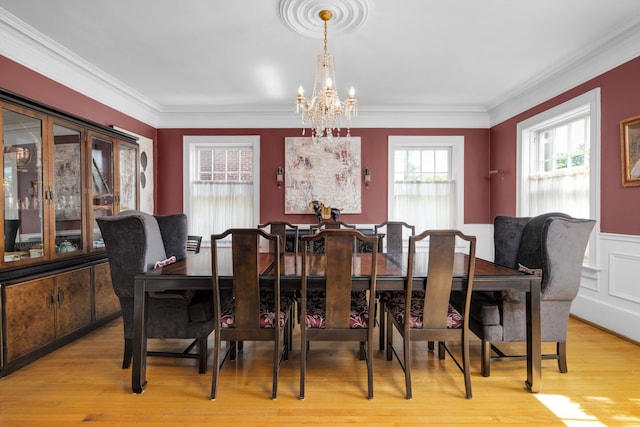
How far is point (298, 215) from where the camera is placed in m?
5.16

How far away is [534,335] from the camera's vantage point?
2.06m

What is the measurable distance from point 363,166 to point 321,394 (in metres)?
3.67

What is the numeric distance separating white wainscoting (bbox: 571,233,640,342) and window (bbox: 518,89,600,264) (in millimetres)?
184

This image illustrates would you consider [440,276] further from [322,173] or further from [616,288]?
[322,173]

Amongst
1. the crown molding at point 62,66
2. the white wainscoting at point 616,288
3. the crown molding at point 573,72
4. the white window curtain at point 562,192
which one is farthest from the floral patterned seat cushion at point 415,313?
the crown molding at point 62,66

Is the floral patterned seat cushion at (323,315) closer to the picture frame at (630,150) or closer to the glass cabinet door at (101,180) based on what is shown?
the glass cabinet door at (101,180)

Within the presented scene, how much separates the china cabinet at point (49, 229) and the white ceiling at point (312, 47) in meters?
0.82

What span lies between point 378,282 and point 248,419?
1086 mm

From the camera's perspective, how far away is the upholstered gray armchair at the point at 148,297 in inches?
87.8

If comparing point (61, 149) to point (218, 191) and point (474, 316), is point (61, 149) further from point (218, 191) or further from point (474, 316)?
point (474, 316)

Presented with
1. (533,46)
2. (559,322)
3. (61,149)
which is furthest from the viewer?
(533,46)

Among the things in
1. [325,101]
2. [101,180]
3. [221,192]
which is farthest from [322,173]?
[101,180]

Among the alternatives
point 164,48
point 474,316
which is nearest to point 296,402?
point 474,316

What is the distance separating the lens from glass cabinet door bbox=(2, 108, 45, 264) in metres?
2.35
